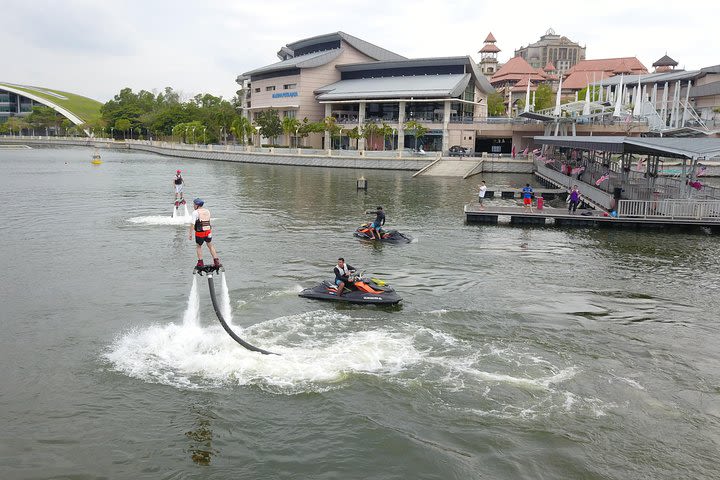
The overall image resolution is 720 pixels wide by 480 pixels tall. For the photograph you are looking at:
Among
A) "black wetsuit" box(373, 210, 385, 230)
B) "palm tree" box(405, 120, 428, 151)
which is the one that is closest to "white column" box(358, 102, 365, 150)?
"palm tree" box(405, 120, 428, 151)

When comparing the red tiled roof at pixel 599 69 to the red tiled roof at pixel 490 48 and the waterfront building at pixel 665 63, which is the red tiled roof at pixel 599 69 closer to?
the waterfront building at pixel 665 63

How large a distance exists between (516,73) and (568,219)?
5766 inches

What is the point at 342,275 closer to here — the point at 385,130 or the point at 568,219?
the point at 568,219

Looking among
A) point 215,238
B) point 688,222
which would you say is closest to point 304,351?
point 215,238

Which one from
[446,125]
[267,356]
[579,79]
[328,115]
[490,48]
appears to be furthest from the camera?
[490,48]

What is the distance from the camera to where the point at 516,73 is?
172000 millimetres

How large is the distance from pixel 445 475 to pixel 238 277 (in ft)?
47.8

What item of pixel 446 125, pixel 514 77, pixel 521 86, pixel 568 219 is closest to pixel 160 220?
pixel 568 219

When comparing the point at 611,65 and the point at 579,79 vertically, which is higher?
the point at 611,65

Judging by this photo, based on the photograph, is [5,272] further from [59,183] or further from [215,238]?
[59,183]

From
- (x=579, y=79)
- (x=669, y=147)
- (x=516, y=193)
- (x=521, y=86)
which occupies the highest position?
(x=579, y=79)

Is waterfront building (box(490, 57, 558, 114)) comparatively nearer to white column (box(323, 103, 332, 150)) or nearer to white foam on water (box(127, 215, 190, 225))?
white column (box(323, 103, 332, 150))

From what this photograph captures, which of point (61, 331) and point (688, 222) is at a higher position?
point (688, 222)

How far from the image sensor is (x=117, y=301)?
2092cm
